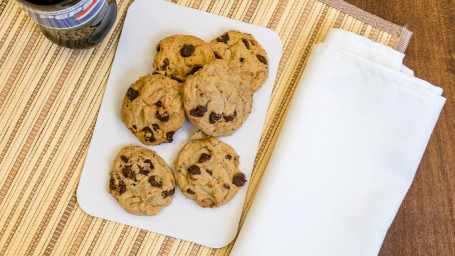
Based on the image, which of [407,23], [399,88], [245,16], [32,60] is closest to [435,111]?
[399,88]

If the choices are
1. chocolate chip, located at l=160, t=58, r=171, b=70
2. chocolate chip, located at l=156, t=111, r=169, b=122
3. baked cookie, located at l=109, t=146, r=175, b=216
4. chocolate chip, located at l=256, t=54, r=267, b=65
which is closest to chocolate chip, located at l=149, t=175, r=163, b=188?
baked cookie, located at l=109, t=146, r=175, b=216

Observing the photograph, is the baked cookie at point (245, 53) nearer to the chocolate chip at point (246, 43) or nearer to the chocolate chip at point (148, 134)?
the chocolate chip at point (246, 43)

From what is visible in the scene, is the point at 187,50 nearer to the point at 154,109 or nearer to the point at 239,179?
the point at 154,109

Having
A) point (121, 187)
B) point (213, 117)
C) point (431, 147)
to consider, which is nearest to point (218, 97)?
point (213, 117)

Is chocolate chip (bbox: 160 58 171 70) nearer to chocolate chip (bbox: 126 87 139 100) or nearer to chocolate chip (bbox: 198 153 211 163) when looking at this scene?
chocolate chip (bbox: 126 87 139 100)

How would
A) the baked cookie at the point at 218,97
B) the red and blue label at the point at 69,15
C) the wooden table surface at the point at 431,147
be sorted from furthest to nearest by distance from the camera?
the wooden table surface at the point at 431,147 → the baked cookie at the point at 218,97 → the red and blue label at the point at 69,15

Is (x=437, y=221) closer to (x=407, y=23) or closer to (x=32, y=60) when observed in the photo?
(x=407, y=23)

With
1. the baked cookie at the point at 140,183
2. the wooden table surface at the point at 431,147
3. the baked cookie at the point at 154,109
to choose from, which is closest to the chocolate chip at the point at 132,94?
the baked cookie at the point at 154,109
